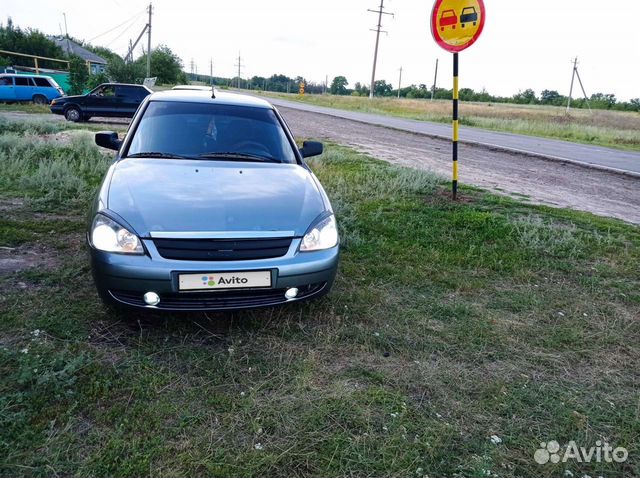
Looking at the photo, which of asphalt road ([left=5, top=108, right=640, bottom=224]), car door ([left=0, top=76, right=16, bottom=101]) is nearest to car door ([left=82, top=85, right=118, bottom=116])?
asphalt road ([left=5, top=108, right=640, bottom=224])

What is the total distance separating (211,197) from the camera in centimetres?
326

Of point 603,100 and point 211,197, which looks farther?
point 603,100

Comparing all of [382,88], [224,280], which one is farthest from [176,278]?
[382,88]

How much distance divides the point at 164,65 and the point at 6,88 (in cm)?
3693

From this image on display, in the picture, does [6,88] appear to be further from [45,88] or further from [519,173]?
[519,173]

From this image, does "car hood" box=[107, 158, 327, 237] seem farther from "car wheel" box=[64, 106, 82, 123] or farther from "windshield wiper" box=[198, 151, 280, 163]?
"car wheel" box=[64, 106, 82, 123]

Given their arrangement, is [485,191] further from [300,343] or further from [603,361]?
[300,343]

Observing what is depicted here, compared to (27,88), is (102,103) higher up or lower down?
lower down

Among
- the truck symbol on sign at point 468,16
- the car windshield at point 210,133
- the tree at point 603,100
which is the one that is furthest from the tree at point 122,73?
the tree at point 603,100

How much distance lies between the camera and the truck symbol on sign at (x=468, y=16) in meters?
5.95

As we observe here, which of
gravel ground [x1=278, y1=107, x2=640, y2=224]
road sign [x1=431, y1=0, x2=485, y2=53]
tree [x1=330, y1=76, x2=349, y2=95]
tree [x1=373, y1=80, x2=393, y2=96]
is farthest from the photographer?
tree [x1=330, y1=76, x2=349, y2=95]

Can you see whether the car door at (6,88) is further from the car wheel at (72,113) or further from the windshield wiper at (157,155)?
the windshield wiper at (157,155)

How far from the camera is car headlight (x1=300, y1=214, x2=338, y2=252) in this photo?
125 inches

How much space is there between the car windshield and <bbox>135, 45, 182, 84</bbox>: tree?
56284 mm
